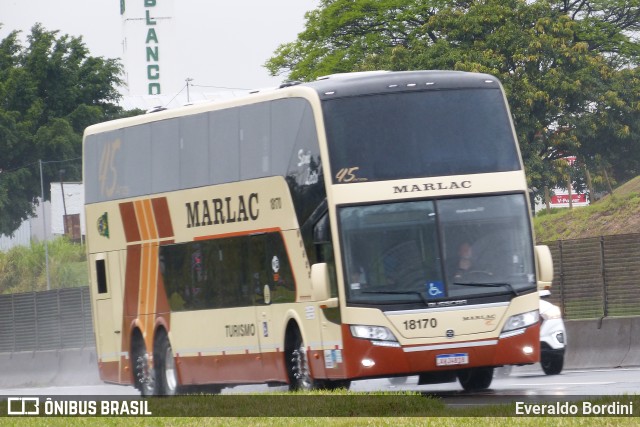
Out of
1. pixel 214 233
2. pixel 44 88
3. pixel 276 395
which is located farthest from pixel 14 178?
pixel 276 395

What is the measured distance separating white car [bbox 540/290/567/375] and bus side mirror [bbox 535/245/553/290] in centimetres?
440

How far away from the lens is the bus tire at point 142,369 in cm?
2412

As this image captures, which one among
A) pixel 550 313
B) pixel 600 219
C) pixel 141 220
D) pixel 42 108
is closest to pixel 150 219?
pixel 141 220

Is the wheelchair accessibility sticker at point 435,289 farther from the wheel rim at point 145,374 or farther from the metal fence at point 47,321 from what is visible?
the metal fence at point 47,321

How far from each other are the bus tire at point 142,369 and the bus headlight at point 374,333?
640 cm

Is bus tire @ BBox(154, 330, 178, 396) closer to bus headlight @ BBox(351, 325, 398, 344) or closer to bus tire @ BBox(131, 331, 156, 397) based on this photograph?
bus tire @ BBox(131, 331, 156, 397)

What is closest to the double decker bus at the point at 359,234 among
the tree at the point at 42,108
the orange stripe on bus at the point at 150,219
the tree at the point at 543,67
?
the orange stripe on bus at the point at 150,219

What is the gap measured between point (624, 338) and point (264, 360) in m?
7.02

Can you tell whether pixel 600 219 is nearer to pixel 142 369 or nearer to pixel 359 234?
pixel 142 369

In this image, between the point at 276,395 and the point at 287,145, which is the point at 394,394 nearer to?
the point at 276,395

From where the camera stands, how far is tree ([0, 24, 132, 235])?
73750 millimetres

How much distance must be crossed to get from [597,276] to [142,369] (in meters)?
8.07

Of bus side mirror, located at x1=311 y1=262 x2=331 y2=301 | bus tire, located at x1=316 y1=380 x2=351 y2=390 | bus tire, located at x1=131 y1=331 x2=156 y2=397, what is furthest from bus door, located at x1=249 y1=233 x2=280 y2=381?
bus tire, located at x1=131 y1=331 x2=156 y2=397

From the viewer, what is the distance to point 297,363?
1995 centimetres
